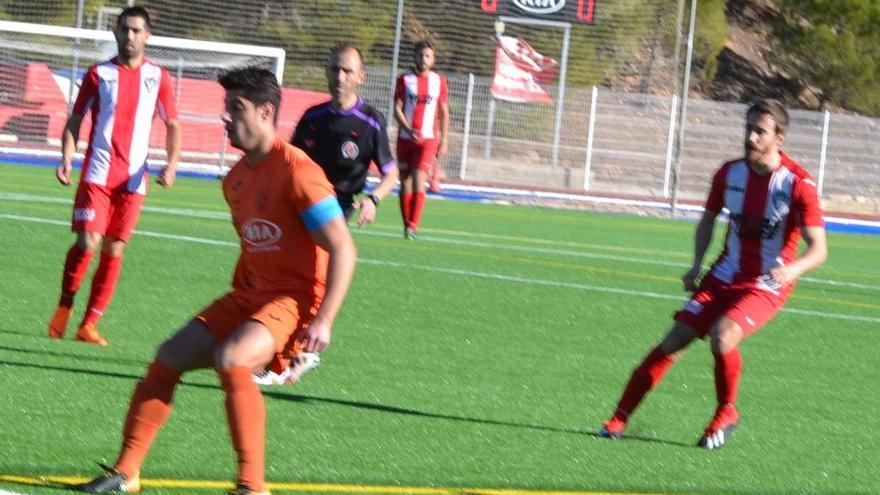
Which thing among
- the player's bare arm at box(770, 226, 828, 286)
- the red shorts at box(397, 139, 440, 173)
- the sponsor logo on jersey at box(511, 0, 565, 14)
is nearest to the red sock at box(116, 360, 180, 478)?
the player's bare arm at box(770, 226, 828, 286)

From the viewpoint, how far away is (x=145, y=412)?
19.5ft

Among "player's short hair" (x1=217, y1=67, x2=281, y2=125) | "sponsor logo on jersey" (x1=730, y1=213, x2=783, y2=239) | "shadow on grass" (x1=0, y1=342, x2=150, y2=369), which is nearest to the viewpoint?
"player's short hair" (x1=217, y1=67, x2=281, y2=125)

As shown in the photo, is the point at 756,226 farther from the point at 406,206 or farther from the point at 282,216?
the point at 406,206

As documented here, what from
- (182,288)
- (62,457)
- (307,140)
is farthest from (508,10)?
→ (62,457)

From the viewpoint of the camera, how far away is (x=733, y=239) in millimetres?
8633

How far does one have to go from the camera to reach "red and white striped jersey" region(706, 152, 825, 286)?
27.5ft

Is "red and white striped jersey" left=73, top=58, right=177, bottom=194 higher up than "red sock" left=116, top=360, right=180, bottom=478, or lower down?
higher up

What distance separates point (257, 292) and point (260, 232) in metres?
0.21

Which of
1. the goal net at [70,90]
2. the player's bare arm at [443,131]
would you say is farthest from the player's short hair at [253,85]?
the goal net at [70,90]

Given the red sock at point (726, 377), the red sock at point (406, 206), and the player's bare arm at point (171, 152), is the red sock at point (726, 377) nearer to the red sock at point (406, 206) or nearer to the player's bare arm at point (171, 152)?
the player's bare arm at point (171, 152)

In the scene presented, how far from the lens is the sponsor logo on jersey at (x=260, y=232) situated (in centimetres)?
598

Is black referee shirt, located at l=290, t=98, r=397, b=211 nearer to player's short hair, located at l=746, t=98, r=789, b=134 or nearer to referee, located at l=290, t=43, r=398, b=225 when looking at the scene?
referee, located at l=290, t=43, r=398, b=225

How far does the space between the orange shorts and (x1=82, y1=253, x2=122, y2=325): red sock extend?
13.9 ft

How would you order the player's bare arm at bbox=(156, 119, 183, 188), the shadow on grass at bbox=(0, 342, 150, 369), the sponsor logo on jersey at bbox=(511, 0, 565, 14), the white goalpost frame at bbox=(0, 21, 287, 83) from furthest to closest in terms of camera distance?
the sponsor logo on jersey at bbox=(511, 0, 565, 14), the white goalpost frame at bbox=(0, 21, 287, 83), the player's bare arm at bbox=(156, 119, 183, 188), the shadow on grass at bbox=(0, 342, 150, 369)
